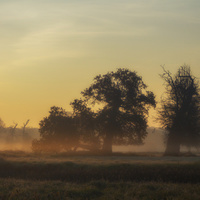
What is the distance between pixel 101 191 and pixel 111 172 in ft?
17.5

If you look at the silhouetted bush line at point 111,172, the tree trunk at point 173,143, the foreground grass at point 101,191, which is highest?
the tree trunk at point 173,143

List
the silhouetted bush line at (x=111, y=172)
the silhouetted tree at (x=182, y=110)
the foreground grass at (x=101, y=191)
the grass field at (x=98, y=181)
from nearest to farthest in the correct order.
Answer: the foreground grass at (x=101, y=191), the grass field at (x=98, y=181), the silhouetted bush line at (x=111, y=172), the silhouetted tree at (x=182, y=110)

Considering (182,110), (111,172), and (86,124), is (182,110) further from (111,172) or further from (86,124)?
(111,172)

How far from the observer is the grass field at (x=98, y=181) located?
73.9 feet

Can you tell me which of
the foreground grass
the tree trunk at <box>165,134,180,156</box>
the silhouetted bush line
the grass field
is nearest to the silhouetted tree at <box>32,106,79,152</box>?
the tree trunk at <box>165,134,180,156</box>

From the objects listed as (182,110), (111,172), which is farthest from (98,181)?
(182,110)

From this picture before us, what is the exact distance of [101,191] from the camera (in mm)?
23797

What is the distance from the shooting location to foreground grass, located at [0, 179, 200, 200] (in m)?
22.0

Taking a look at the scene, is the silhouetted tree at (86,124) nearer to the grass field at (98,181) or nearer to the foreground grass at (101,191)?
the grass field at (98,181)

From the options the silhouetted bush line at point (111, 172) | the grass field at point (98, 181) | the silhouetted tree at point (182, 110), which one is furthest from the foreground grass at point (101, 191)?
the silhouetted tree at point (182, 110)

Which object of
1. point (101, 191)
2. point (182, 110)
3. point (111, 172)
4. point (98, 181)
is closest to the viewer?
point (101, 191)

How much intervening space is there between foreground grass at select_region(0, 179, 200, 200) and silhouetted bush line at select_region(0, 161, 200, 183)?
209cm

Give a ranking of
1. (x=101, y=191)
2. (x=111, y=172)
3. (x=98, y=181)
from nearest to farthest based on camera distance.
Answer: (x=101, y=191) < (x=98, y=181) < (x=111, y=172)

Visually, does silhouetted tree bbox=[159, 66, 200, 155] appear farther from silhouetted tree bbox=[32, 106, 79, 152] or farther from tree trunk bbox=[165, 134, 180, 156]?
silhouetted tree bbox=[32, 106, 79, 152]
